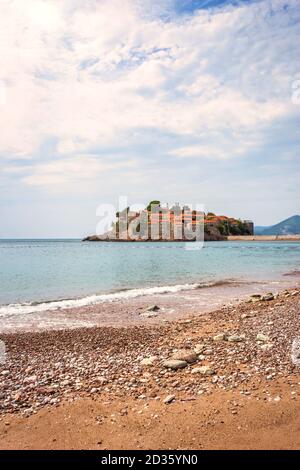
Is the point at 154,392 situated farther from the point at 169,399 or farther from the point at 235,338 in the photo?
the point at 235,338

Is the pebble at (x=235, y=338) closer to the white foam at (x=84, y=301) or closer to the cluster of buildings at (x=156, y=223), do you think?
the white foam at (x=84, y=301)

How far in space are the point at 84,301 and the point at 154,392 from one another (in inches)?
569

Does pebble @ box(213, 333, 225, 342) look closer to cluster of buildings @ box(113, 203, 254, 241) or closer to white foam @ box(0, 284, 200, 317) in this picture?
white foam @ box(0, 284, 200, 317)

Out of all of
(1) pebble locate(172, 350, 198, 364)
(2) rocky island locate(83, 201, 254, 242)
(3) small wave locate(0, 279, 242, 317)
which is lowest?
(3) small wave locate(0, 279, 242, 317)

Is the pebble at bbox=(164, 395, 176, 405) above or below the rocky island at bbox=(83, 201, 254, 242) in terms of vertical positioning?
below

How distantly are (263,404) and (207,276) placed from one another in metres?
28.2

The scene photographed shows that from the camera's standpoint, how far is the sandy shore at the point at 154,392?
6027mm

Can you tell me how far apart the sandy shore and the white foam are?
6838 millimetres

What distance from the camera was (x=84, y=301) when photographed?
70.1ft

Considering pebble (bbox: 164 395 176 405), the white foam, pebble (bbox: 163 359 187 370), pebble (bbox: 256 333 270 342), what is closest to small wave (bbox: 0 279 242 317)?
the white foam

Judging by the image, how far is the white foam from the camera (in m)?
18.6

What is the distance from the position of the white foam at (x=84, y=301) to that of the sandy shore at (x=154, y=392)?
22.4 feet

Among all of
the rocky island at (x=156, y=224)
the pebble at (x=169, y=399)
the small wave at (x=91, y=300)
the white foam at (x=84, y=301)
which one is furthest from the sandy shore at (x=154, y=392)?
the rocky island at (x=156, y=224)
